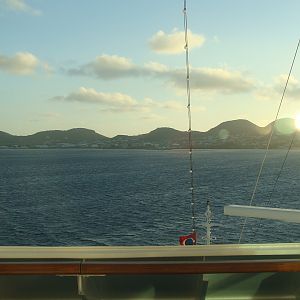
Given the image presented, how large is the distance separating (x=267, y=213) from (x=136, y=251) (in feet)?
3.45

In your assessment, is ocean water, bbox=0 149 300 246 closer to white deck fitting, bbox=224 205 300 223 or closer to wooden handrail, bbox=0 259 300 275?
white deck fitting, bbox=224 205 300 223

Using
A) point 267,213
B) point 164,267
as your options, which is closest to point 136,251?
point 164,267

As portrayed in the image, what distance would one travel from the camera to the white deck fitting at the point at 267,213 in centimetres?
285

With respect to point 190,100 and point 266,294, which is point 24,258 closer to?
point 266,294

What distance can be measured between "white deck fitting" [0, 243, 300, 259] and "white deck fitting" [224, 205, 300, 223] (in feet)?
0.78

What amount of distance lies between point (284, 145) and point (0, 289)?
184m

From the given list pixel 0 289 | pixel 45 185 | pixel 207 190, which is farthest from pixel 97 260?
pixel 45 185

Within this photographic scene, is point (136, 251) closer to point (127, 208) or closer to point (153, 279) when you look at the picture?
point (153, 279)

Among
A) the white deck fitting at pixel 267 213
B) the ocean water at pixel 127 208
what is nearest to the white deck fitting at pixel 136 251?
the white deck fitting at pixel 267 213

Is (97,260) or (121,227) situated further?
(121,227)

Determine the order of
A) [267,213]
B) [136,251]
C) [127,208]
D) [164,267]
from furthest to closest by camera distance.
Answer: [127,208] < [267,213] < [136,251] < [164,267]

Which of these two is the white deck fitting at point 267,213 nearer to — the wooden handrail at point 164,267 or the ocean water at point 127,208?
the wooden handrail at point 164,267

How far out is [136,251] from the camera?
2613mm

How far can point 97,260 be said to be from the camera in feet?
8.33
